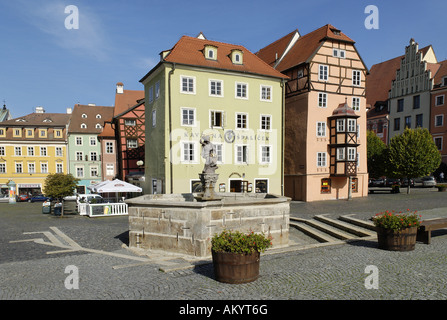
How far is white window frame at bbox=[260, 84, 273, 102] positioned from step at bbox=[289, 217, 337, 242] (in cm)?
1272

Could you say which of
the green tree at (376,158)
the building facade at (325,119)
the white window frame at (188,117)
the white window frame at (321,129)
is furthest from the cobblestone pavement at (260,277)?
the green tree at (376,158)

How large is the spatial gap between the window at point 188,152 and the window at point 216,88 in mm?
4377

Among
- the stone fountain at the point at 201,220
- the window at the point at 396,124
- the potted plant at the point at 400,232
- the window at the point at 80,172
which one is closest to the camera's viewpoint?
the potted plant at the point at 400,232

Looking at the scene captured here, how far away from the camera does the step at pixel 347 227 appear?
501 inches

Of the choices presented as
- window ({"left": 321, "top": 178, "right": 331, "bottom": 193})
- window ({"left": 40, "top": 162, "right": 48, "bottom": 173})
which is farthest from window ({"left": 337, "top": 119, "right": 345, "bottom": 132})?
window ({"left": 40, "top": 162, "right": 48, "bottom": 173})

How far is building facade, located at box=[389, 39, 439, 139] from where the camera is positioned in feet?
148

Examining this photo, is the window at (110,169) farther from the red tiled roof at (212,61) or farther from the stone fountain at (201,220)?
the stone fountain at (201,220)

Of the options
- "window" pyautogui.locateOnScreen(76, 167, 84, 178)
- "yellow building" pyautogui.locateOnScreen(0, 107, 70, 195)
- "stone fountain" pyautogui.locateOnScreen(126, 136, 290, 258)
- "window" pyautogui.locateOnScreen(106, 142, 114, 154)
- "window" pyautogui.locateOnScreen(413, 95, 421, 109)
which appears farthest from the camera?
"window" pyautogui.locateOnScreen(413, 95, 421, 109)

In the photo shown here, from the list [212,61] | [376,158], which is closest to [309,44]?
[212,61]

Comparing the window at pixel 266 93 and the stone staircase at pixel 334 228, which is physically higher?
the window at pixel 266 93

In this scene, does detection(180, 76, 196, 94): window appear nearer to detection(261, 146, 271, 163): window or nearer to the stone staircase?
detection(261, 146, 271, 163): window
